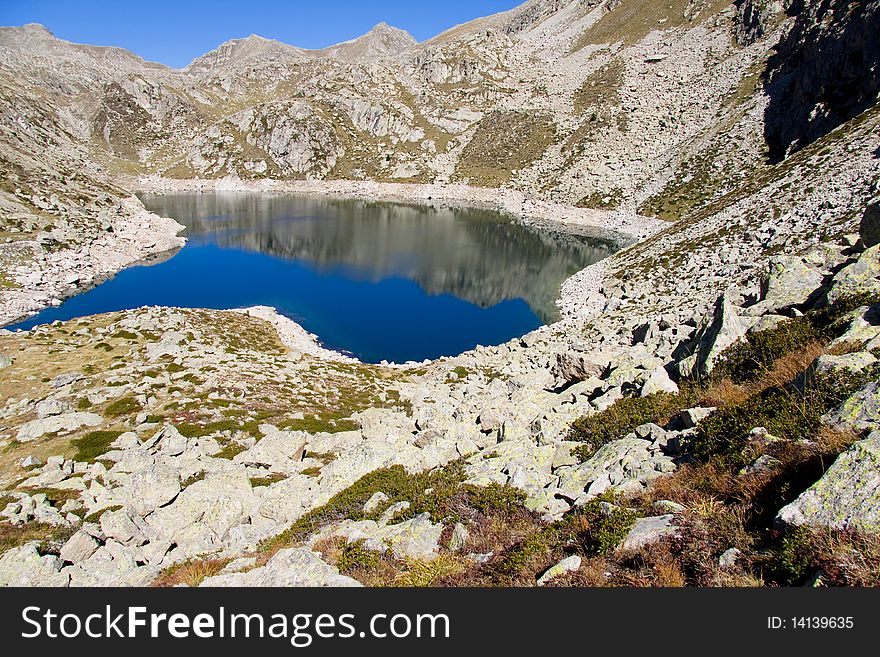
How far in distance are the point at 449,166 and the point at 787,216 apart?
124m

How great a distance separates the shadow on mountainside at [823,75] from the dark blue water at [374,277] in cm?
4179

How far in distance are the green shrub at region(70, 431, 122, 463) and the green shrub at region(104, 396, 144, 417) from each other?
2218mm

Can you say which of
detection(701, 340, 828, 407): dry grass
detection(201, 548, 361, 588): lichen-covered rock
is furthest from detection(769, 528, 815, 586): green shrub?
detection(201, 548, 361, 588): lichen-covered rock

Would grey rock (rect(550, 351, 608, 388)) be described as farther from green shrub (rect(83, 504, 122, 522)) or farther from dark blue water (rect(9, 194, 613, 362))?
dark blue water (rect(9, 194, 613, 362))

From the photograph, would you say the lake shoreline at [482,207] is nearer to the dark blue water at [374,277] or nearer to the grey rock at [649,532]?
the dark blue water at [374,277]

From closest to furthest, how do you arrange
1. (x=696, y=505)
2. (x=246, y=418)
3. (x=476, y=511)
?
(x=696, y=505), (x=476, y=511), (x=246, y=418)

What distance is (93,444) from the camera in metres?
19.5

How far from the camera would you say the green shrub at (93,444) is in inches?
728

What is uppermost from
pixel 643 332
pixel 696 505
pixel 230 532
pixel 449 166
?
pixel 449 166

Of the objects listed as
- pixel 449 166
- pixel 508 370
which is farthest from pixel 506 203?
pixel 508 370

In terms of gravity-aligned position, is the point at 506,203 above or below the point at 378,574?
above

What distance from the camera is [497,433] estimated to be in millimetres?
16016

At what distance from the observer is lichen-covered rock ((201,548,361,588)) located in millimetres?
8406

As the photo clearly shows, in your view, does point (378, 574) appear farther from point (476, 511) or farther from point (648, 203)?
point (648, 203)
